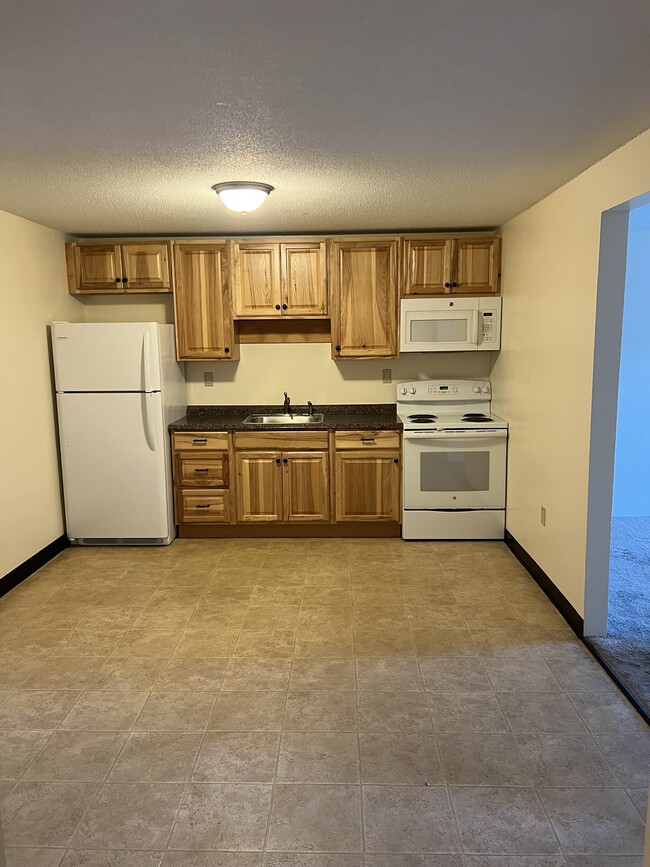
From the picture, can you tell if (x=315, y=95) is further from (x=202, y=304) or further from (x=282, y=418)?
(x=282, y=418)

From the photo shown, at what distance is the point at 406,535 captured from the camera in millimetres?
4926

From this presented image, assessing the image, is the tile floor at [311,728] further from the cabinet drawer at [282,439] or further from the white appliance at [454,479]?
the cabinet drawer at [282,439]

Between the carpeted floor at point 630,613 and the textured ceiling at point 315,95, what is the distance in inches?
90.7

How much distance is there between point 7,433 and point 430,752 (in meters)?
3.10

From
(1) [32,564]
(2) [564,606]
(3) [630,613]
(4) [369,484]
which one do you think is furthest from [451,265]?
(1) [32,564]

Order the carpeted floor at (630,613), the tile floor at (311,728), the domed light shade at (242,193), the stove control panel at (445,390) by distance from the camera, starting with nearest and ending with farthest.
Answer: the tile floor at (311,728) → the carpeted floor at (630,613) → the domed light shade at (242,193) → the stove control panel at (445,390)

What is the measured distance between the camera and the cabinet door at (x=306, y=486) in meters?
4.93

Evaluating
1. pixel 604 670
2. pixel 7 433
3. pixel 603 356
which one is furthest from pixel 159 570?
pixel 603 356

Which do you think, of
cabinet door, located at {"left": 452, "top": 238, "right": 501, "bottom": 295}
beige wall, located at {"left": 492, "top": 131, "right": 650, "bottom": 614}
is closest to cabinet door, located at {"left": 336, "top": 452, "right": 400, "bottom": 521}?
beige wall, located at {"left": 492, "top": 131, "right": 650, "bottom": 614}

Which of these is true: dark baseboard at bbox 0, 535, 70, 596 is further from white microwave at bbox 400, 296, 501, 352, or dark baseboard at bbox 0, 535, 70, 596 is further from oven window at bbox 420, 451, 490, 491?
white microwave at bbox 400, 296, 501, 352

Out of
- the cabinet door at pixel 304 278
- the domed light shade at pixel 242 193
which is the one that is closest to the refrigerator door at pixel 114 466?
the cabinet door at pixel 304 278

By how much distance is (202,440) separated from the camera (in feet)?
16.2

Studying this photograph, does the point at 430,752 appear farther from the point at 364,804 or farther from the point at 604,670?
the point at 604,670

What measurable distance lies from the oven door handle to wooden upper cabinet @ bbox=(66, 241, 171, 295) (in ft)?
7.21
